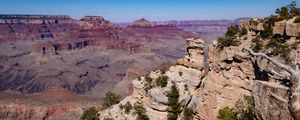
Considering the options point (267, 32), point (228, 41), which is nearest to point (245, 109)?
point (267, 32)

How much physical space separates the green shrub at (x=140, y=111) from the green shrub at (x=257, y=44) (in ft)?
41.9

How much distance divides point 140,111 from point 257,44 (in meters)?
13.6

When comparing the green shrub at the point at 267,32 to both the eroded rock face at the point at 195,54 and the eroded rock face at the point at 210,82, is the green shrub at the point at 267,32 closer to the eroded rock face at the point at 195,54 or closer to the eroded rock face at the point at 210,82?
the eroded rock face at the point at 210,82

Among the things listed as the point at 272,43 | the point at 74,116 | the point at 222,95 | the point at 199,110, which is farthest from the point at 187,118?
the point at 74,116

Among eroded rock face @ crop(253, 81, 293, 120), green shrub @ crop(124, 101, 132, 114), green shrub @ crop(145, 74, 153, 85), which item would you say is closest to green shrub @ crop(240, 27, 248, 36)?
green shrub @ crop(145, 74, 153, 85)

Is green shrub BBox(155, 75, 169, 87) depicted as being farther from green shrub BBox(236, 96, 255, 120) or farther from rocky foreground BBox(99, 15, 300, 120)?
green shrub BBox(236, 96, 255, 120)

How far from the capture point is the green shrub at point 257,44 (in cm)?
3350

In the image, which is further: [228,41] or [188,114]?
[188,114]

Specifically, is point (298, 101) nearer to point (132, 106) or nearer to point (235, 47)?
point (235, 47)

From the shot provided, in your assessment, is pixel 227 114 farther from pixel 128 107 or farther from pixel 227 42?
pixel 128 107

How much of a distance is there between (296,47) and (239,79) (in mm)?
5897

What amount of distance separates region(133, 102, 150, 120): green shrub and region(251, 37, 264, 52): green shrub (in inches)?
A: 503

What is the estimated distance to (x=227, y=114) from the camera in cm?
3256

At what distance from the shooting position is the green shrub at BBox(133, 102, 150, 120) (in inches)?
1617
